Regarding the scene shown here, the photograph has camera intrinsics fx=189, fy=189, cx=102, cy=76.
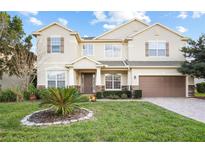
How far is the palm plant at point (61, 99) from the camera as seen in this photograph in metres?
8.16

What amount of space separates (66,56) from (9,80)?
8.59 metres

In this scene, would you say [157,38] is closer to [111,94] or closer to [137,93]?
[137,93]

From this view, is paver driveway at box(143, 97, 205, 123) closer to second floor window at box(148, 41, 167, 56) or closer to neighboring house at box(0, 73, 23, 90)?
second floor window at box(148, 41, 167, 56)

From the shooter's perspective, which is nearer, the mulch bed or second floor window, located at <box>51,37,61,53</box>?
the mulch bed

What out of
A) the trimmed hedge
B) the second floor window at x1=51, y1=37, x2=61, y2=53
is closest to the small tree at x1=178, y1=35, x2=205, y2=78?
the trimmed hedge

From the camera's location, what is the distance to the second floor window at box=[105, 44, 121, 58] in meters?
20.9

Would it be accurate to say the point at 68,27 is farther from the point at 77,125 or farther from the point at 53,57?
the point at 77,125

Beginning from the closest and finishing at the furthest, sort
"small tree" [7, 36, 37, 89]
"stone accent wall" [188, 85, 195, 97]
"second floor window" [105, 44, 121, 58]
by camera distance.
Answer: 1. "small tree" [7, 36, 37, 89]
2. "stone accent wall" [188, 85, 195, 97]
3. "second floor window" [105, 44, 121, 58]

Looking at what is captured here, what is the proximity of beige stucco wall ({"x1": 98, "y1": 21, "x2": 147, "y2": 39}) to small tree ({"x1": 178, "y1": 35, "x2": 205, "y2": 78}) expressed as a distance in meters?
6.63

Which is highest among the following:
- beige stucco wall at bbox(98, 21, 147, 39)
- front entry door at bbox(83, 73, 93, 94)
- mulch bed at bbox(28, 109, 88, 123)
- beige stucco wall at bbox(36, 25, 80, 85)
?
beige stucco wall at bbox(98, 21, 147, 39)

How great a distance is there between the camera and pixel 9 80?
2220 cm

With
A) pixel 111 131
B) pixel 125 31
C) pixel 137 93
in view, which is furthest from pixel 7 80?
pixel 111 131

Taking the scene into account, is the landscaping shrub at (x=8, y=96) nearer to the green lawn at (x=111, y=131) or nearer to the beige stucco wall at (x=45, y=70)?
the beige stucco wall at (x=45, y=70)
